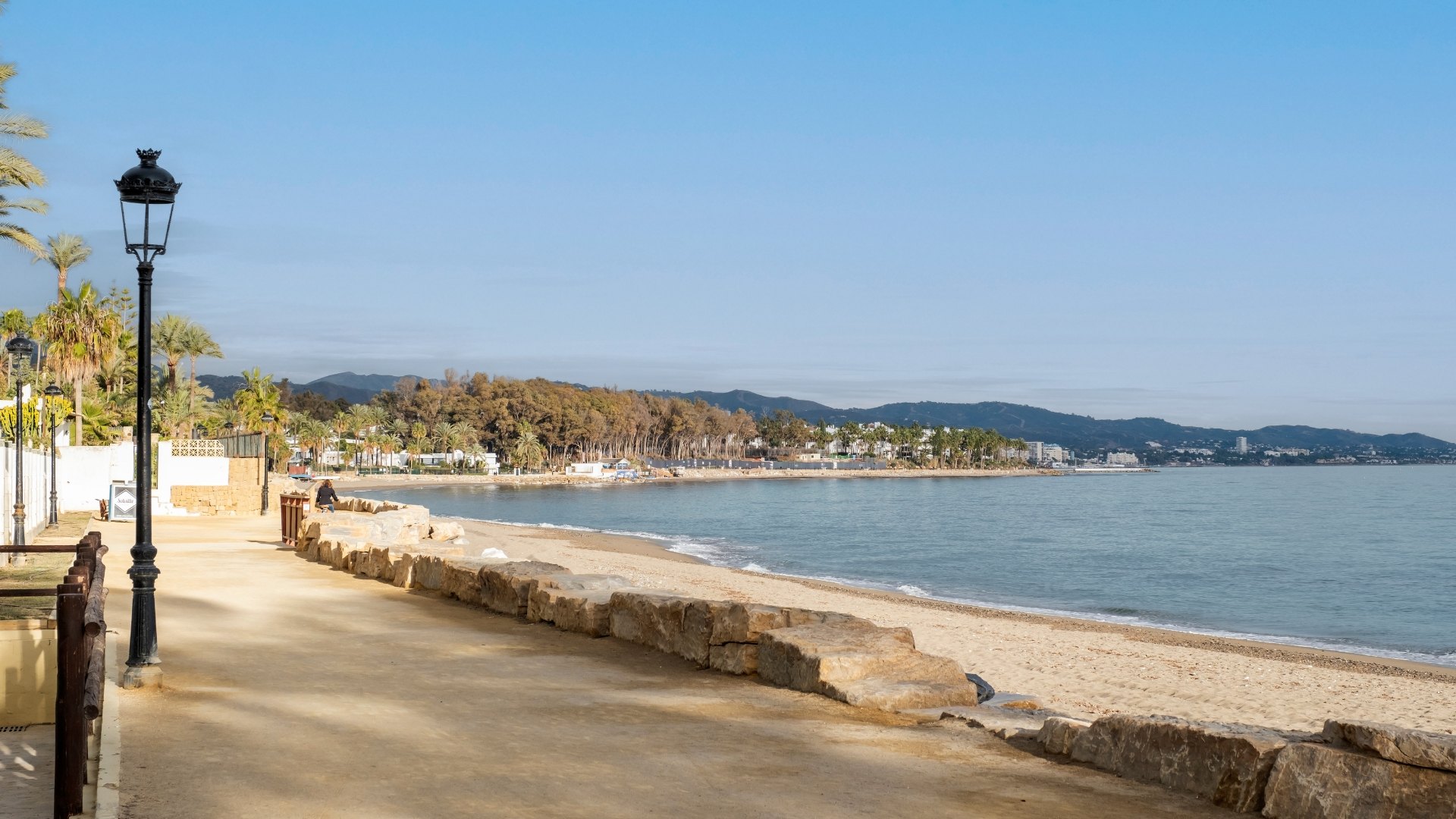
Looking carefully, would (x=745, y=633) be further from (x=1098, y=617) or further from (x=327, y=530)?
(x=1098, y=617)

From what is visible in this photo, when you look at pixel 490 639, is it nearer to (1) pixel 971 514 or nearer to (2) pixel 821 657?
(2) pixel 821 657

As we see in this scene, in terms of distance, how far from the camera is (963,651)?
20.9m

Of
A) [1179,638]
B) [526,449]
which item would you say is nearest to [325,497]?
[1179,638]

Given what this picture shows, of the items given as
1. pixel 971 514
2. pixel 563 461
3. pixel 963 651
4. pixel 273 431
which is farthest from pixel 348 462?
pixel 963 651

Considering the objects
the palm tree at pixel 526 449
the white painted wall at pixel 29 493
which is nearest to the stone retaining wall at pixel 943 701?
the white painted wall at pixel 29 493

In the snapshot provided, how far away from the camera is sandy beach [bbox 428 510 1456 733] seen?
16.8 m

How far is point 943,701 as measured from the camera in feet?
28.5

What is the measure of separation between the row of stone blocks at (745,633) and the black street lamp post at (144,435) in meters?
4.45

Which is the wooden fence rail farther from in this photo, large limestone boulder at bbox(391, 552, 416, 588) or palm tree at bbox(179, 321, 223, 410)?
palm tree at bbox(179, 321, 223, 410)

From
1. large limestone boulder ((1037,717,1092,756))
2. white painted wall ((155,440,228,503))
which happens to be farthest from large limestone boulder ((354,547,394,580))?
white painted wall ((155,440,228,503))

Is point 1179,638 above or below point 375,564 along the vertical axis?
below

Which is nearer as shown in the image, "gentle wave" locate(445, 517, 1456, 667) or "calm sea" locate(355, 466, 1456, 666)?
"gentle wave" locate(445, 517, 1456, 667)

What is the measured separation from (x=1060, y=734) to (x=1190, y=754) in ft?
3.23

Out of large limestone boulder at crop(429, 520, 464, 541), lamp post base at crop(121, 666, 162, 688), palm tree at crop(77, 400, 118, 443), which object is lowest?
large limestone boulder at crop(429, 520, 464, 541)
